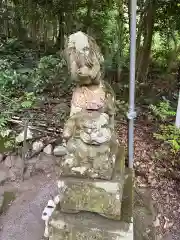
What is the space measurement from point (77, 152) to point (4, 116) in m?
2.02

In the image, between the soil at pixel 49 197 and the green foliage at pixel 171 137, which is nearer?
the soil at pixel 49 197

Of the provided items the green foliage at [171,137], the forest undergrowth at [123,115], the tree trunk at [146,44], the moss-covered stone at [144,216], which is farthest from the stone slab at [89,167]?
the tree trunk at [146,44]

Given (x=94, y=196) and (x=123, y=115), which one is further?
(x=123, y=115)

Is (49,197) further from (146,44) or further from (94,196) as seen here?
(146,44)

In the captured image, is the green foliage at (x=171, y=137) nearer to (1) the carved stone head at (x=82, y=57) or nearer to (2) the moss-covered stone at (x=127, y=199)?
(2) the moss-covered stone at (x=127, y=199)

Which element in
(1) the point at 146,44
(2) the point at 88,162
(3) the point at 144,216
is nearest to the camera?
(2) the point at 88,162

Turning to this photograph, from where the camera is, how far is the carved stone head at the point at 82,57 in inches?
42.5

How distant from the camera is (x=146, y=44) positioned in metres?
4.33

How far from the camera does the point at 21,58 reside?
4.92 m

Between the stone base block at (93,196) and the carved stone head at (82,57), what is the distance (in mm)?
539

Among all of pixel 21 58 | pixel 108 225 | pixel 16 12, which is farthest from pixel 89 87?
pixel 16 12

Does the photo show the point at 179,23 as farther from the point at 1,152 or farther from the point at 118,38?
the point at 1,152

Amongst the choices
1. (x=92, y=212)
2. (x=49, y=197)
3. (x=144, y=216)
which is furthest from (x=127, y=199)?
(x=49, y=197)

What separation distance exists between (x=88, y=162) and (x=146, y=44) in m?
3.58
